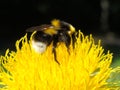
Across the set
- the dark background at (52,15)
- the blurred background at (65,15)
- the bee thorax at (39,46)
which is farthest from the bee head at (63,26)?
the dark background at (52,15)

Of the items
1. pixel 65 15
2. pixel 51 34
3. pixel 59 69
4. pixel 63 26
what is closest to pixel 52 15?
pixel 65 15

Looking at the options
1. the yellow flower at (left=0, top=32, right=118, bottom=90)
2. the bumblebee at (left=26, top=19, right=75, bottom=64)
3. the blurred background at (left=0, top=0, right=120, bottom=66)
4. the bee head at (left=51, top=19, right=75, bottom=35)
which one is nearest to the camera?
the yellow flower at (left=0, top=32, right=118, bottom=90)

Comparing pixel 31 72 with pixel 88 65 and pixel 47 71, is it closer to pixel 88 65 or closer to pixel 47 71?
pixel 47 71

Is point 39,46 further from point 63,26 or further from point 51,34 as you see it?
point 63,26

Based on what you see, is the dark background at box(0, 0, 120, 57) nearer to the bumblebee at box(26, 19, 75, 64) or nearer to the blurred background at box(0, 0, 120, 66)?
the blurred background at box(0, 0, 120, 66)

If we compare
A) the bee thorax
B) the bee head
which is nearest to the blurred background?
the bee head

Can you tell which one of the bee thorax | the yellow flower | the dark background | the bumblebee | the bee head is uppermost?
the dark background

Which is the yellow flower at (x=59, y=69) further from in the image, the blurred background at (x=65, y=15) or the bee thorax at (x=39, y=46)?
the blurred background at (x=65, y=15)
